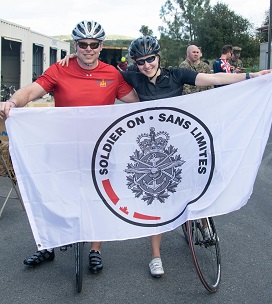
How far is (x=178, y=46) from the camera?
A: 195 ft

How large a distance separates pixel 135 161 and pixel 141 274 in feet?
3.65

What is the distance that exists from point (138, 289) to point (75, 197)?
3.12 ft

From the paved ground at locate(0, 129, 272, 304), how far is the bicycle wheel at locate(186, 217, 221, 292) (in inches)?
4.1

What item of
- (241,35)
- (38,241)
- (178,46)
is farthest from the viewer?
(178,46)

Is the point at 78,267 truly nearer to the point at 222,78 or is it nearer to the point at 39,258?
the point at 39,258

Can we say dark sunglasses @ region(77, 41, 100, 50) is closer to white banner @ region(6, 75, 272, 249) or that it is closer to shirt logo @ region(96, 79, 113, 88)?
shirt logo @ region(96, 79, 113, 88)

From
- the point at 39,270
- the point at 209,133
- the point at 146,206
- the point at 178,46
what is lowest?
the point at 39,270

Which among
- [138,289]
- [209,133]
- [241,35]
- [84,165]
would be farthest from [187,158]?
[241,35]

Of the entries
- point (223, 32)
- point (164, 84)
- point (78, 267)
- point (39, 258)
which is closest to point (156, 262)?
point (78, 267)

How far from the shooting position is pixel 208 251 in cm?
428

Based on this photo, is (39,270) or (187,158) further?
(39,270)

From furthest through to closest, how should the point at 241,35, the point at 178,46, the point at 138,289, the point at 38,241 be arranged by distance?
the point at 178,46 < the point at 241,35 < the point at 138,289 < the point at 38,241

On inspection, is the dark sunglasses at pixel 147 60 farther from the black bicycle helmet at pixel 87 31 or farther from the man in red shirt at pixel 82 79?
the black bicycle helmet at pixel 87 31

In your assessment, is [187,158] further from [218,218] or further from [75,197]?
[218,218]
